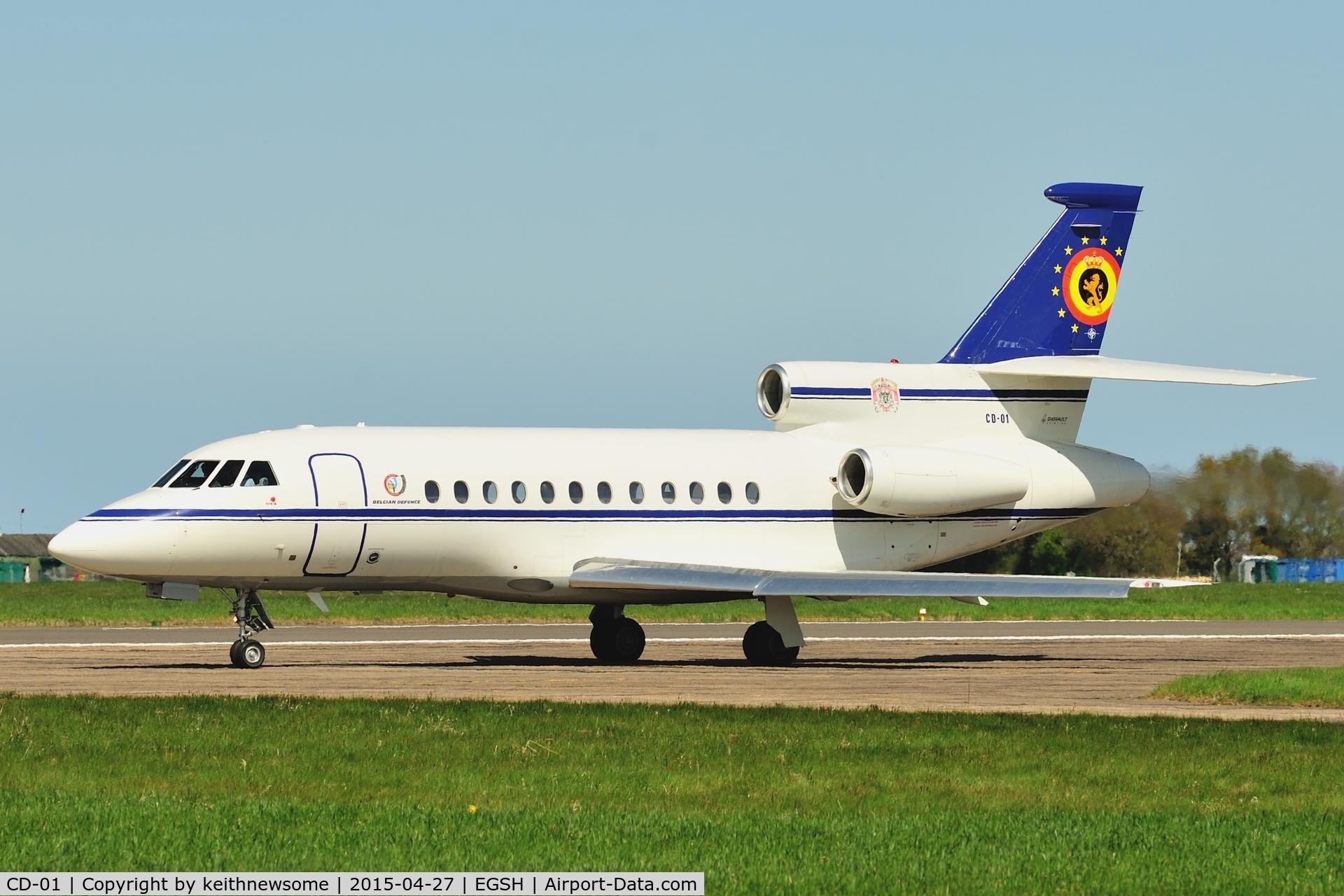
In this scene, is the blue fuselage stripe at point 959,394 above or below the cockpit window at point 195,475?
above

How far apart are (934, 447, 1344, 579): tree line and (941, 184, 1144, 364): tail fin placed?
26.1m

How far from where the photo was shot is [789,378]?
32438mm

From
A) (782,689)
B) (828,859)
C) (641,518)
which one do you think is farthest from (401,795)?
(641,518)

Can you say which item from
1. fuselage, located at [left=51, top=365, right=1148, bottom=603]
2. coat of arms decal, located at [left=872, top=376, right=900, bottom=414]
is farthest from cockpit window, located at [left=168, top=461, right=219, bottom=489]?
coat of arms decal, located at [left=872, top=376, right=900, bottom=414]

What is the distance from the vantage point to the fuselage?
27578mm

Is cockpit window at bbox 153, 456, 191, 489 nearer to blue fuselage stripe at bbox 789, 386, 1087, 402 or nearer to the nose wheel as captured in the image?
the nose wheel

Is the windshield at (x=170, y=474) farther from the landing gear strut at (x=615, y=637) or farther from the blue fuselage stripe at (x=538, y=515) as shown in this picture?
the landing gear strut at (x=615, y=637)

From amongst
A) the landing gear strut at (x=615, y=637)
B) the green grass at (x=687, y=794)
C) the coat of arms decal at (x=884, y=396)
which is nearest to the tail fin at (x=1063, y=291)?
the coat of arms decal at (x=884, y=396)

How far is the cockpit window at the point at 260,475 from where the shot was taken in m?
27.9

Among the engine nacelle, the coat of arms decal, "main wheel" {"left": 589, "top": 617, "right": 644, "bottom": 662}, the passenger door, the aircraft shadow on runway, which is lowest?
the aircraft shadow on runway

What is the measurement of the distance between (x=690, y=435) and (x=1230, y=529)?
37.7 metres

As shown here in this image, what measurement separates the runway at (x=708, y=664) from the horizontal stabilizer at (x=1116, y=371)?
4.71m

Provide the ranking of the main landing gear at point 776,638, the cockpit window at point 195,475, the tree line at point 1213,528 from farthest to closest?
1. the tree line at point 1213,528
2. the main landing gear at point 776,638
3. the cockpit window at point 195,475

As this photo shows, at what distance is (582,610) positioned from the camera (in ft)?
168
